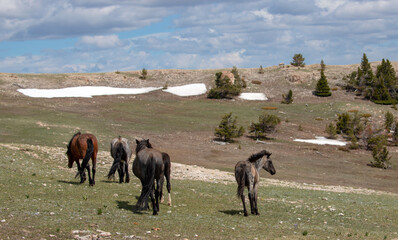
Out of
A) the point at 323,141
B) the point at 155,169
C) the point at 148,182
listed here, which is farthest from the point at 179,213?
the point at 323,141

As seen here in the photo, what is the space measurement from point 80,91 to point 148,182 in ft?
222

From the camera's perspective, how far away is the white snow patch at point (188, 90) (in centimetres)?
8412

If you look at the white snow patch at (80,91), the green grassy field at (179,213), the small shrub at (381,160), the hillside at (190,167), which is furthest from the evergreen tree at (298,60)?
the green grassy field at (179,213)

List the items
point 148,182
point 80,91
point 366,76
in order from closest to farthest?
point 148,182 → point 80,91 → point 366,76

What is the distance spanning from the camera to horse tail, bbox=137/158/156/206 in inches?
589

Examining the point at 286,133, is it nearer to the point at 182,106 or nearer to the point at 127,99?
the point at 182,106

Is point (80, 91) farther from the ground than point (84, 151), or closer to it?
farther from the ground

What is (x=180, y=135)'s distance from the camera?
51.5m

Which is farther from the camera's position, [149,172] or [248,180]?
[248,180]

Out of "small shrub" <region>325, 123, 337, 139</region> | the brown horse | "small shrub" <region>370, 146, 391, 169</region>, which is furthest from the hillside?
"small shrub" <region>325, 123, 337, 139</region>

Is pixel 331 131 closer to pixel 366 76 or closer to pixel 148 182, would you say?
pixel 366 76

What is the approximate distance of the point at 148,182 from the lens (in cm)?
1520

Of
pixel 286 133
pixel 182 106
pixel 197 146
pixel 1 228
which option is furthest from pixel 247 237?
pixel 182 106

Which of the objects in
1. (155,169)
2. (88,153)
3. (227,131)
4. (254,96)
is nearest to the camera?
(155,169)
